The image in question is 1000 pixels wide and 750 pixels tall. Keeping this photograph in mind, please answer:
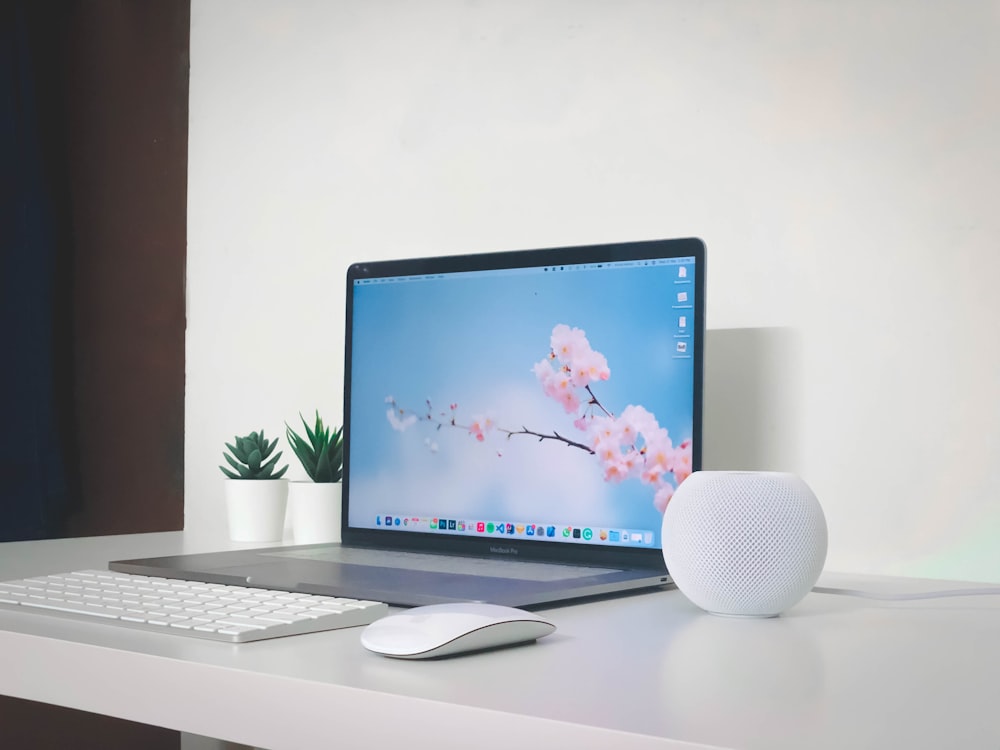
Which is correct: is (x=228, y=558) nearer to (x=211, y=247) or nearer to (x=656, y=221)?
(x=656, y=221)

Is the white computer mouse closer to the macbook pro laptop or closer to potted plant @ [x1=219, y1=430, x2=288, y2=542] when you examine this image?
the macbook pro laptop

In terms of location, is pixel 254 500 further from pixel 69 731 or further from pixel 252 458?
pixel 69 731

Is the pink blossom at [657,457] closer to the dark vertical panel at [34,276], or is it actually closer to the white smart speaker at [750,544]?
the white smart speaker at [750,544]

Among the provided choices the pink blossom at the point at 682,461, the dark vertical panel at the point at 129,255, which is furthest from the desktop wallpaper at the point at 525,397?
the dark vertical panel at the point at 129,255

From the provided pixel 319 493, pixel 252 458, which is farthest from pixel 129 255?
pixel 319 493

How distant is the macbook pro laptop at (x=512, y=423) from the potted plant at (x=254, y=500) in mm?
153

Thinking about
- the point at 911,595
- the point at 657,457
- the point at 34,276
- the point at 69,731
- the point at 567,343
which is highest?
the point at 34,276

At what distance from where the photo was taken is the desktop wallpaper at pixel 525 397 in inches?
40.1

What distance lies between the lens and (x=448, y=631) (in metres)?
0.60

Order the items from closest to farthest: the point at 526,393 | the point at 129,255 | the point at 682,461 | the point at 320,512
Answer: the point at 682,461 < the point at 526,393 < the point at 320,512 < the point at 129,255

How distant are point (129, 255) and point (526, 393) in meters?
0.86

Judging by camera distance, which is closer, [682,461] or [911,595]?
[911,595]

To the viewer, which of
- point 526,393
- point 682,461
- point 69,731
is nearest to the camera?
point 682,461

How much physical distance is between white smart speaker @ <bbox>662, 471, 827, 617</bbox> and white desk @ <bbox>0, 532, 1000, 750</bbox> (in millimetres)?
21
